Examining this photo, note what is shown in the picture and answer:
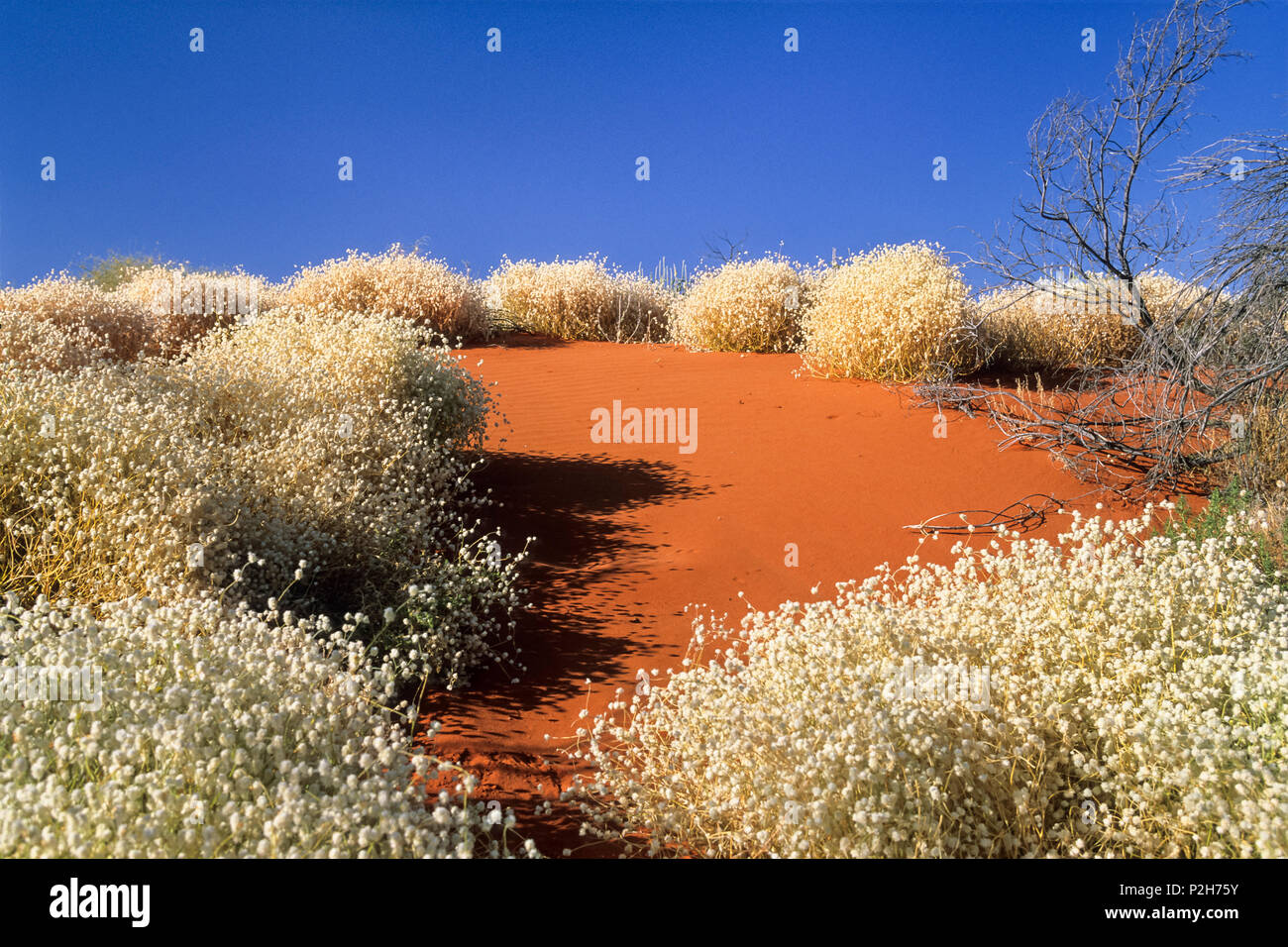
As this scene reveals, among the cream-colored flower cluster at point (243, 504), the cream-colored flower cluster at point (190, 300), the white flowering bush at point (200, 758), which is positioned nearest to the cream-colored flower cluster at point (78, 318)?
the cream-colored flower cluster at point (190, 300)

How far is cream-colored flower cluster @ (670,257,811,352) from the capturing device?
553 inches

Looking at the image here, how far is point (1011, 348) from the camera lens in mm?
12094

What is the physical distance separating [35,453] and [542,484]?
4.18 metres

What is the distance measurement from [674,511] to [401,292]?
9135mm

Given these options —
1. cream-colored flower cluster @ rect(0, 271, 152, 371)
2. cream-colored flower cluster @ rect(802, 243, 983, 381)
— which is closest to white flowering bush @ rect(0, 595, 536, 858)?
cream-colored flower cluster @ rect(0, 271, 152, 371)

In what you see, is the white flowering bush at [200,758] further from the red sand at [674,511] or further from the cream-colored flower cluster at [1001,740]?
the red sand at [674,511]

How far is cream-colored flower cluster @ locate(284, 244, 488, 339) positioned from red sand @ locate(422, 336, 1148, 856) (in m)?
3.81

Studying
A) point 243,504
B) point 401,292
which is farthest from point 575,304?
point 243,504

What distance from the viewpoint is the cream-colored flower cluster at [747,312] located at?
14.0m

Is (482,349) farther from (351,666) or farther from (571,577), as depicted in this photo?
(351,666)

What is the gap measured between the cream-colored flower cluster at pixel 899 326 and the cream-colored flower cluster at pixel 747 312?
90.0 inches

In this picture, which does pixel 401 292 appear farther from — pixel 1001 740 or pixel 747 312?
pixel 1001 740
